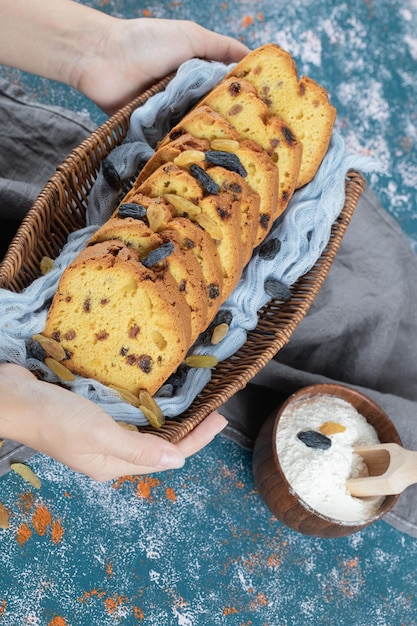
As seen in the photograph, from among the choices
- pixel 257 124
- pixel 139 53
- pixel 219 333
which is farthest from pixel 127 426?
pixel 139 53

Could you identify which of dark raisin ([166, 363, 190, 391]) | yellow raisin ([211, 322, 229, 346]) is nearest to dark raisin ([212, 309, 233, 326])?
yellow raisin ([211, 322, 229, 346])

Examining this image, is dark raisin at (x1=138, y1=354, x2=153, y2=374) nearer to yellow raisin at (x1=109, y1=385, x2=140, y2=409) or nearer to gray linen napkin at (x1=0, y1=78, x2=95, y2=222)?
yellow raisin at (x1=109, y1=385, x2=140, y2=409)

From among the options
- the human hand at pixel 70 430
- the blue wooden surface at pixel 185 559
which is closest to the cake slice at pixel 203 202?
the human hand at pixel 70 430

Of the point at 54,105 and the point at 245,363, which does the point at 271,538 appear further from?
the point at 54,105

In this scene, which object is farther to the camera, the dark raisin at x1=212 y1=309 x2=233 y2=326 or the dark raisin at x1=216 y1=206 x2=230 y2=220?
the dark raisin at x1=212 y1=309 x2=233 y2=326

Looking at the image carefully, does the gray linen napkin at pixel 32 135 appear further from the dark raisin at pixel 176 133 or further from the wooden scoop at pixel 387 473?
the wooden scoop at pixel 387 473

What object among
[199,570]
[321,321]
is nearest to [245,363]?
[321,321]

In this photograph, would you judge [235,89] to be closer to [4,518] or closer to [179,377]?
[179,377]
